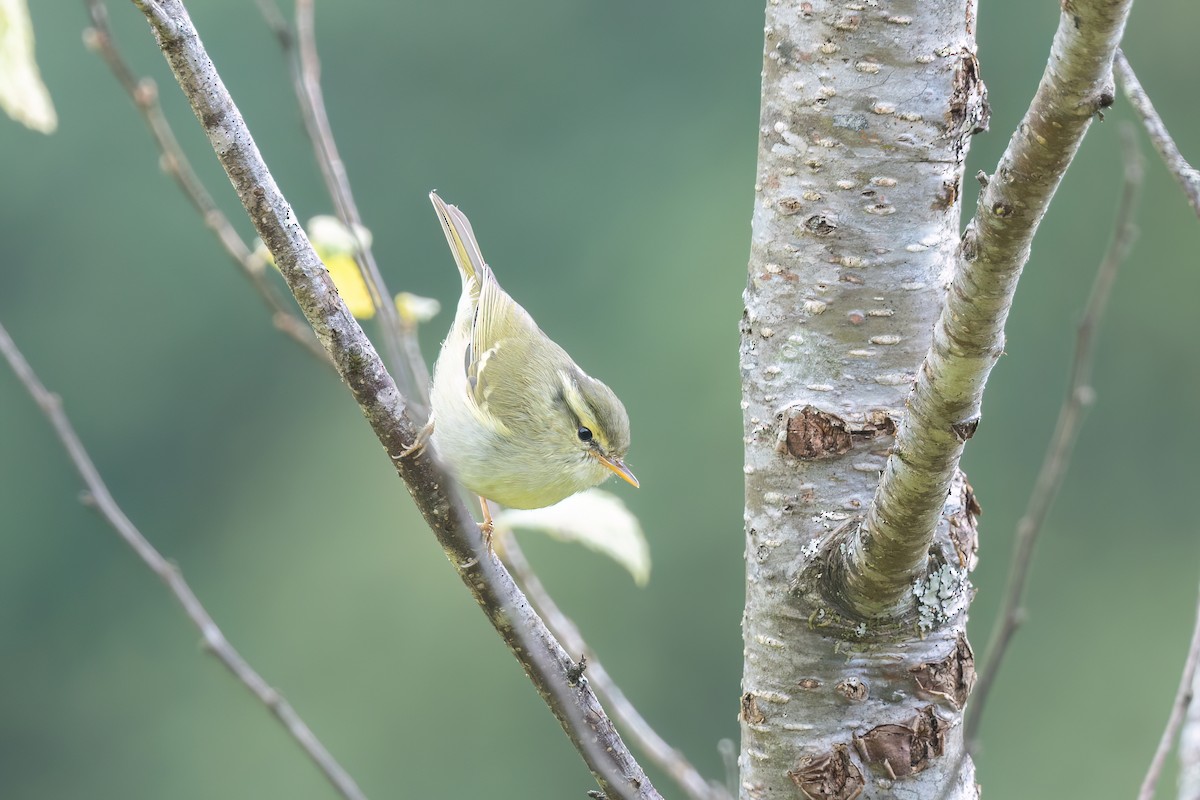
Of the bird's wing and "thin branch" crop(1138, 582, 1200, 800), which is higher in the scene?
the bird's wing

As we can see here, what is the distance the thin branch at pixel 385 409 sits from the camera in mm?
1505

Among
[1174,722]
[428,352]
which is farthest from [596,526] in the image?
[428,352]

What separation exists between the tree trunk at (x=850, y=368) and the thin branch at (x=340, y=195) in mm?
543

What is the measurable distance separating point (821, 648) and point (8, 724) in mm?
17863

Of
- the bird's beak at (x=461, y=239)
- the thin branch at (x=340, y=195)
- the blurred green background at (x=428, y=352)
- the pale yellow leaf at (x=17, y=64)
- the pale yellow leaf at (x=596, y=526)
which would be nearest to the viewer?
the thin branch at (x=340, y=195)

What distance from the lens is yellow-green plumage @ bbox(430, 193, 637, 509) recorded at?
115 inches

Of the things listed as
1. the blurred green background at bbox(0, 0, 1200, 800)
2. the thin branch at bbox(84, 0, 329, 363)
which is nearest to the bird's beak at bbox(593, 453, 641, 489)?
the thin branch at bbox(84, 0, 329, 363)

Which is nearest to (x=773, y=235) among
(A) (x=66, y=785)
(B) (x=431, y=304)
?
(B) (x=431, y=304)

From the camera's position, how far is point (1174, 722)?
1.65 m

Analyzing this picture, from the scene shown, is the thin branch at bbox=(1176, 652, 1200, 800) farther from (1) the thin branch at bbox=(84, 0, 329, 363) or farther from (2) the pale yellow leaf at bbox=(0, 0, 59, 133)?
(2) the pale yellow leaf at bbox=(0, 0, 59, 133)

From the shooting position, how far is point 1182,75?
1775 cm

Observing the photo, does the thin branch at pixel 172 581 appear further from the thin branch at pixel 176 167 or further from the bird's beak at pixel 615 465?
the bird's beak at pixel 615 465

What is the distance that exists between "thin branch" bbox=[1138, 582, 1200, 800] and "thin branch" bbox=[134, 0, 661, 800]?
0.57 meters

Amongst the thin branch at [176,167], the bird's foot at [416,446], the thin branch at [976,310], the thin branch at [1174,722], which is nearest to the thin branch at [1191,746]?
the thin branch at [1174,722]
